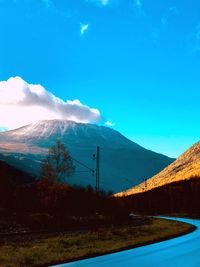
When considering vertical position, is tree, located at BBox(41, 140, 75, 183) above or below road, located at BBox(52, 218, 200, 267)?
above

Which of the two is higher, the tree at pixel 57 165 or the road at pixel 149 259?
the tree at pixel 57 165

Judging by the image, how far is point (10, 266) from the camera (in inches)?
667

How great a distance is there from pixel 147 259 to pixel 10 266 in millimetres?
6651

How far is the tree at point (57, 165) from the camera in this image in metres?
66.6

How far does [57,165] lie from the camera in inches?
2682

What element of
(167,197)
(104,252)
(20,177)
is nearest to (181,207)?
(167,197)

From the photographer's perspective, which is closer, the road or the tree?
the road

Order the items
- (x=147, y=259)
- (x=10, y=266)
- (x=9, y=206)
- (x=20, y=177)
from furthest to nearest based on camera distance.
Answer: (x=20, y=177), (x=9, y=206), (x=147, y=259), (x=10, y=266)

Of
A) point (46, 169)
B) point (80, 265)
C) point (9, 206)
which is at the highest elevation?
point (46, 169)

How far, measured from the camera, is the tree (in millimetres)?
66625

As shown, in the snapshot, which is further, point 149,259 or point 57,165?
point 57,165

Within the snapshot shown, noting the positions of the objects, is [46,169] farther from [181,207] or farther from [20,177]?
[20,177]

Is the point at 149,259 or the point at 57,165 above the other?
the point at 57,165

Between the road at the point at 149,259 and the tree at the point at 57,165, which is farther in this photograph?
the tree at the point at 57,165
